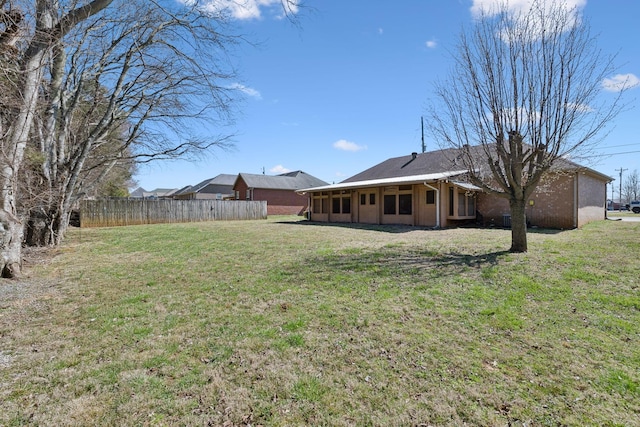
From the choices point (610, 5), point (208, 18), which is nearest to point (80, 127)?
point (208, 18)

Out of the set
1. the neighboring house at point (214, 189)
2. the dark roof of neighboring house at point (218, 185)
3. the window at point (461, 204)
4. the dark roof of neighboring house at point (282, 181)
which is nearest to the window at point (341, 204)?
the window at point (461, 204)

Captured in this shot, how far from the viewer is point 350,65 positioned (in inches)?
473

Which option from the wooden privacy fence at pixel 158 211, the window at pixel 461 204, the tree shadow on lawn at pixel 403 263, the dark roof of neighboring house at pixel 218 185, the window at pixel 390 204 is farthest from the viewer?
the dark roof of neighboring house at pixel 218 185

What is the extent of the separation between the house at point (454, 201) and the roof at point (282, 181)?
39.1 feet

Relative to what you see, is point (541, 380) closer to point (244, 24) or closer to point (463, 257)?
point (463, 257)

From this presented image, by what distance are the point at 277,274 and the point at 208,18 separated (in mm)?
6713

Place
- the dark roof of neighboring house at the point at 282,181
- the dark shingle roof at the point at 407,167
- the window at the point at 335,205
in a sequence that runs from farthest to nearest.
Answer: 1. the dark roof of neighboring house at the point at 282,181
2. the window at the point at 335,205
3. the dark shingle roof at the point at 407,167

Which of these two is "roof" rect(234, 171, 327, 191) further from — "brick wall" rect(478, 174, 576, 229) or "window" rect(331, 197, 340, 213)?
"brick wall" rect(478, 174, 576, 229)

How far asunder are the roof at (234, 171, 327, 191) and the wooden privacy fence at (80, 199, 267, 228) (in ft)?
14.2

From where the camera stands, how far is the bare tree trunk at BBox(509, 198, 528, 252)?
24.8ft

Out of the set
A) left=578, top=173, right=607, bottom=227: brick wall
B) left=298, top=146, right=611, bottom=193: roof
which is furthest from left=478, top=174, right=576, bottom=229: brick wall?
left=298, top=146, right=611, bottom=193: roof

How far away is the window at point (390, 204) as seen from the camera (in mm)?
16919

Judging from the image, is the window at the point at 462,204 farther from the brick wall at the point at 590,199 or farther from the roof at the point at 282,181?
the roof at the point at 282,181

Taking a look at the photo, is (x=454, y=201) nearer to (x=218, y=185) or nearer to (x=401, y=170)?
(x=401, y=170)
